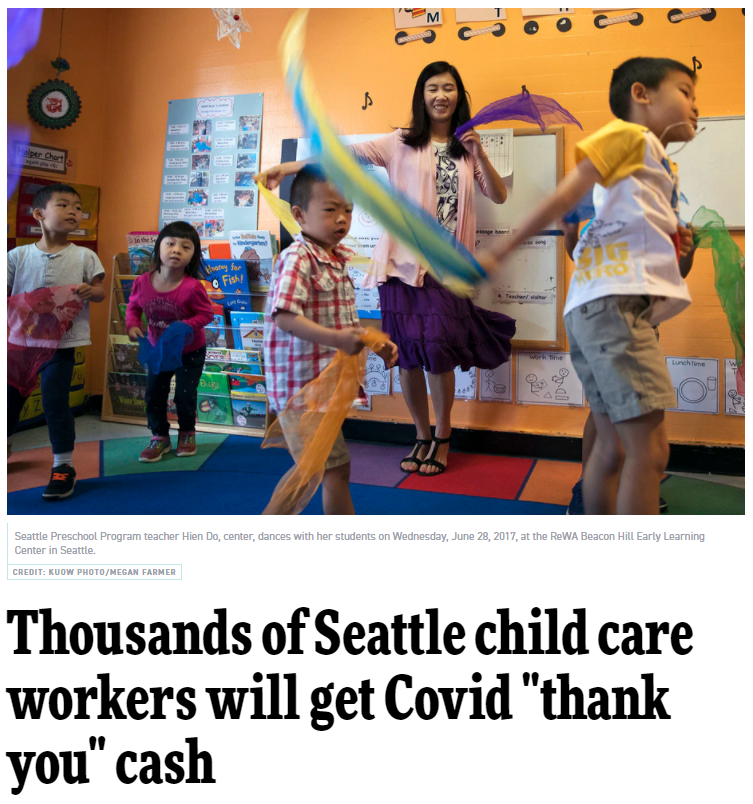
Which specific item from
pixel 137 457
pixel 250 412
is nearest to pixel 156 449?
pixel 137 457

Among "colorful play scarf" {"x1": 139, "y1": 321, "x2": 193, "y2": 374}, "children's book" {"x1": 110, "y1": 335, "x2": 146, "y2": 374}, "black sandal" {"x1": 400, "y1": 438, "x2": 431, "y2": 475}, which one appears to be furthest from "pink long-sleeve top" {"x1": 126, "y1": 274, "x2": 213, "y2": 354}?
"black sandal" {"x1": 400, "y1": 438, "x2": 431, "y2": 475}

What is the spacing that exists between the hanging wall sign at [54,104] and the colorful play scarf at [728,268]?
2430 millimetres

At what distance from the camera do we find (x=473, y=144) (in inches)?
74.5

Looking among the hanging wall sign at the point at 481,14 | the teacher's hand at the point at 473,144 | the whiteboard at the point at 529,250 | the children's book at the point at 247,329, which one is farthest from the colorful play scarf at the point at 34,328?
the hanging wall sign at the point at 481,14

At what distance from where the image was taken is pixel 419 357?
193 cm

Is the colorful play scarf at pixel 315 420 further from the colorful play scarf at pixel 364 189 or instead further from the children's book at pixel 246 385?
the children's book at pixel 246 385

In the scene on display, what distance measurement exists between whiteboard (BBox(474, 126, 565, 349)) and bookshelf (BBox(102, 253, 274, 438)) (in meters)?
0.92

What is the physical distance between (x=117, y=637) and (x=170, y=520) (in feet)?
0.57

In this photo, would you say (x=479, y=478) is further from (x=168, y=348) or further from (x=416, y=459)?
(x=168, y=348)

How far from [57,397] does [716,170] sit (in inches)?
82.1

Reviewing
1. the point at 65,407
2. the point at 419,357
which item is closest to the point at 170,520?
the point at 65,407

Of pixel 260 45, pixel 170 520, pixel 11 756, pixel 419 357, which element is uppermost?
pixel 260 45

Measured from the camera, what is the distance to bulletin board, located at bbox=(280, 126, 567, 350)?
2.10m

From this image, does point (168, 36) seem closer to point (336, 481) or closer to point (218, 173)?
point (218, 173)
